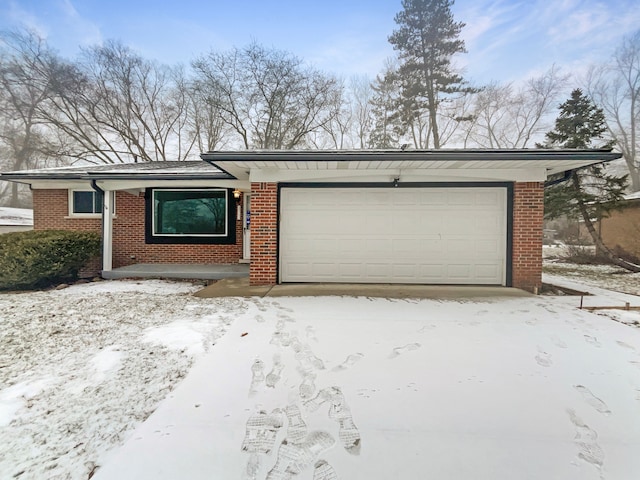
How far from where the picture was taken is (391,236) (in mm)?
6461

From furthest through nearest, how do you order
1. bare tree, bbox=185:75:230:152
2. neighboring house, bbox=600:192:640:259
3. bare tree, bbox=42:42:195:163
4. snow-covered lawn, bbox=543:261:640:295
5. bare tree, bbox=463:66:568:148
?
1. bare tree, bbox=185:75:230:152
2. bare tree, bbox=42:42:195:163
3. bare tree, bbox=463:66:568:148
4. neighboring house, bbox=600:192:640:259
5. snow-covered lawn, bbox=543:261:640:295

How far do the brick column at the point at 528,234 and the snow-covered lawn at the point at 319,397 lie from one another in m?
1.82

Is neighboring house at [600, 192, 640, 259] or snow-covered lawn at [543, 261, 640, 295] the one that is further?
neighboring house at [600, 192, 640, 259]

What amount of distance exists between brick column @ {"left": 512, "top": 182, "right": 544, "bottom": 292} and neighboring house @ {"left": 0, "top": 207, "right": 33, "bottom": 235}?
17644 millimetres

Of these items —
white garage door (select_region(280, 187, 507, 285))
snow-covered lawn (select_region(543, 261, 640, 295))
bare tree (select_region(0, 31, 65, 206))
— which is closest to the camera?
white garage door (select_region(280, 187, 507, 285))

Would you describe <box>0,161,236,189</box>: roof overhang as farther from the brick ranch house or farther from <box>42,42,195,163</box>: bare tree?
<box>42,42,195,163</box>: bare tree

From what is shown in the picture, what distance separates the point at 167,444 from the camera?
75.6 inches

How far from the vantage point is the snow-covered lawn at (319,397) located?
1791 mm

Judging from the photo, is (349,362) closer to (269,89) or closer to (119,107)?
(269,89)

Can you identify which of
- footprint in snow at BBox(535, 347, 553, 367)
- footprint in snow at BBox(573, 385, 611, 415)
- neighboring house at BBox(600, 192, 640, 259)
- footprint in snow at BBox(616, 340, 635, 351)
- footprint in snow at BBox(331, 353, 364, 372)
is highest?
neighboring house at BBox(600, 192, 640, 259)

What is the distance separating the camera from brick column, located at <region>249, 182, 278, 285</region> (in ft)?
20.5

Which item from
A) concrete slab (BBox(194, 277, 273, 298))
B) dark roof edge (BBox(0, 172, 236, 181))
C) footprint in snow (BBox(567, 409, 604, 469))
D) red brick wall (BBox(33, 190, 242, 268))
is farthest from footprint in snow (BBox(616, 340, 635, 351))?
red brick wall (BBox(33, 190, 242, 268))

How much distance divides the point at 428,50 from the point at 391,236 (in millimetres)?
16632

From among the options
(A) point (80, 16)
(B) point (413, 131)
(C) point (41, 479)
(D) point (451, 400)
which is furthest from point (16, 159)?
(D) point (451, 400)
